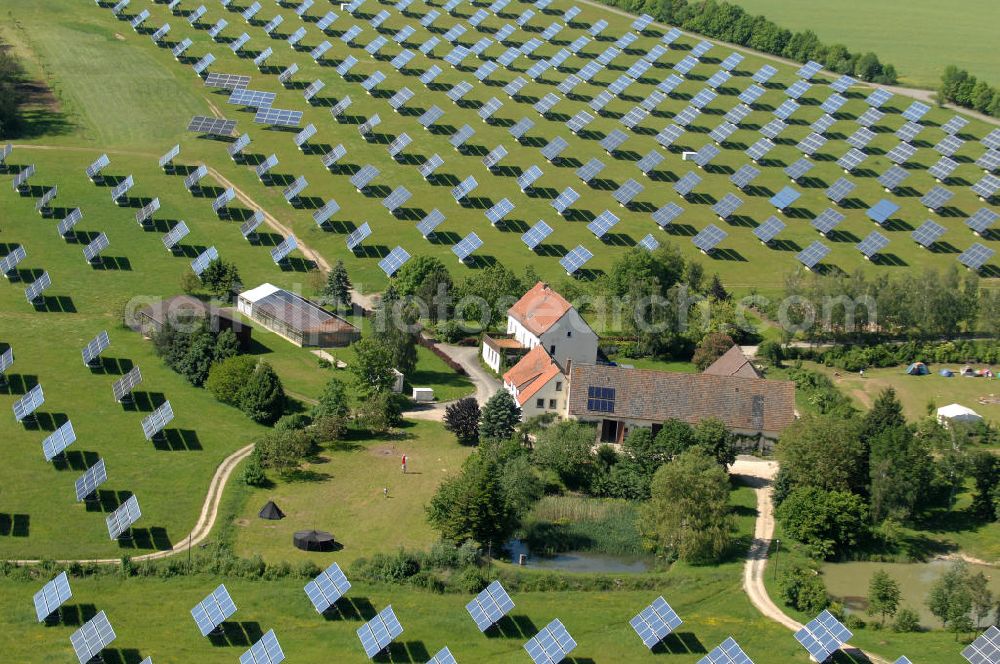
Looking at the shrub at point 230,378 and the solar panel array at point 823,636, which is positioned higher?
the solar panel array at point 823,636

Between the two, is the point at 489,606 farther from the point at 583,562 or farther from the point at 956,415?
the point at 956,415

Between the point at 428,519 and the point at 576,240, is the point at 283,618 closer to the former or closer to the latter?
the point at 428,519

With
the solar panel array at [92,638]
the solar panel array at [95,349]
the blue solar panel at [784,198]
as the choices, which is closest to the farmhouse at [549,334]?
the solar panel array at [95,349]

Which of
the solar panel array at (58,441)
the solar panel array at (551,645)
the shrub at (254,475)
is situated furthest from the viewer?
the solar panel array at (58,441)

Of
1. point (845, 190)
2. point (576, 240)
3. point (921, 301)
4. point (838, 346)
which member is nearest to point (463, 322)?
point (576, 240)

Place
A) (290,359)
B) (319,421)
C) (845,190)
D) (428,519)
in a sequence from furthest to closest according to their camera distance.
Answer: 1. (845,190)
2. (290,359)
3. (319,421)
4. (428,519)

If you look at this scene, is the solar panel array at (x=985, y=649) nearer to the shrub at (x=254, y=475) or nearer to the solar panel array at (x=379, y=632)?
the solar panel array at (x=379, y=632)

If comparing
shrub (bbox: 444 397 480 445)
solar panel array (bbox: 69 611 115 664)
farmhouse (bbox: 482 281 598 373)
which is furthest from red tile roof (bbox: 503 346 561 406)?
solar panel array (bbox: 69 611 115 664)
